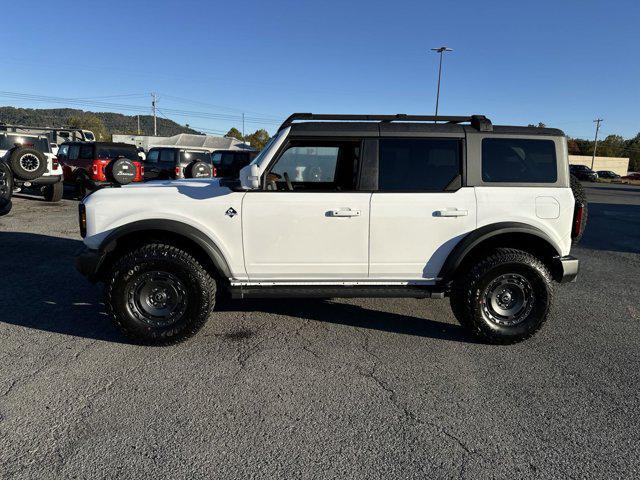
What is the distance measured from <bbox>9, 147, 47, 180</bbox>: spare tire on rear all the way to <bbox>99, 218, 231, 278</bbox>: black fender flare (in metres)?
8.92

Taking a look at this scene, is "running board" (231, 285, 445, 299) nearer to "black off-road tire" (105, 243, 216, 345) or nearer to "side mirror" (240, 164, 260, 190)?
"black off-road tire" (105, 243, 216, 345)

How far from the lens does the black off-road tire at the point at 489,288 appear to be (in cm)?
374

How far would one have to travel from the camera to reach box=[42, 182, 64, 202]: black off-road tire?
12211 millimetres

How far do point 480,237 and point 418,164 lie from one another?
33.1 inches

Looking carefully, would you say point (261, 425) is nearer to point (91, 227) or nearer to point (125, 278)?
point (125, 278)

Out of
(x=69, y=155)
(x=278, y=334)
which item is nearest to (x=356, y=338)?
(x=278, y=334)

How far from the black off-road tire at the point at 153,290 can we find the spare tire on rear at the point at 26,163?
8.99 meters

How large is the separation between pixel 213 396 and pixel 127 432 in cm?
58

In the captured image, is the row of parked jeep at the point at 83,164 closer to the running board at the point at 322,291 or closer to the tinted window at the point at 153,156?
the tinted window at the point at 153,156

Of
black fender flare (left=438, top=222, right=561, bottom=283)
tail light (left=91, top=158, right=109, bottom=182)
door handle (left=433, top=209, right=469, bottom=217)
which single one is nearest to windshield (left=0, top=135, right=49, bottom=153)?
tail light (left=91, top=158, right=109, bottom=182)

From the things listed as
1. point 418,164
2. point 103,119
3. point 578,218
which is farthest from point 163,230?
point 103,119

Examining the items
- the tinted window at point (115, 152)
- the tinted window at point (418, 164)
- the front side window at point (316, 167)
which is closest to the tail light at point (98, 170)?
the tinted window at point (115, 152)

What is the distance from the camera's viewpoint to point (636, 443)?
253 centimetres

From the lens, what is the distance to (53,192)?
1227cm
